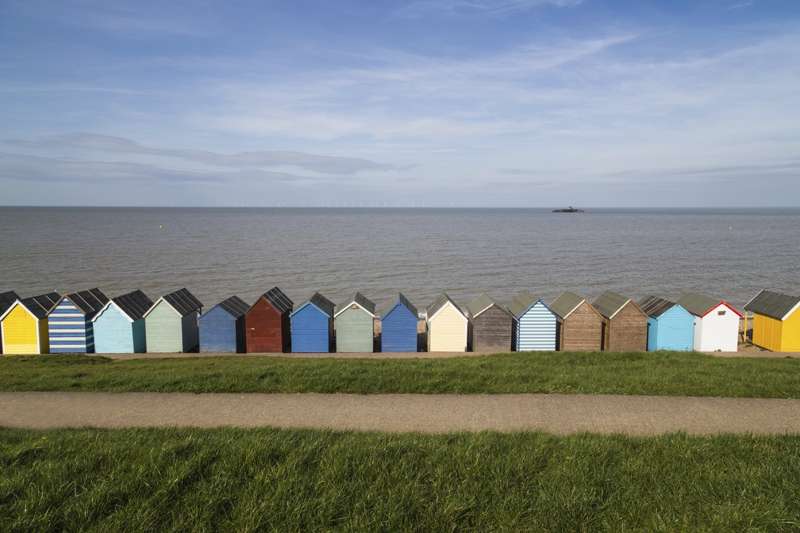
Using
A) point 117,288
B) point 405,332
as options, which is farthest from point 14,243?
point 405,332

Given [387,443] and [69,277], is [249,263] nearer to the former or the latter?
[69,277]

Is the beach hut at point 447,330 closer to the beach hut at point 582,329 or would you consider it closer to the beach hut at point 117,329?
the beach hut at point 582,329

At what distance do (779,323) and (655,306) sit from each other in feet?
13.5

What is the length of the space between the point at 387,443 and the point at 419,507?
6.47 ft

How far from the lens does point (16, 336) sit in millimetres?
19453

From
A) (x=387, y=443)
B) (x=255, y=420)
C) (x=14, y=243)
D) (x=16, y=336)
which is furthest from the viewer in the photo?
(x=14, y=243)

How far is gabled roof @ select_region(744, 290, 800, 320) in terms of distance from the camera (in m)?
20.0

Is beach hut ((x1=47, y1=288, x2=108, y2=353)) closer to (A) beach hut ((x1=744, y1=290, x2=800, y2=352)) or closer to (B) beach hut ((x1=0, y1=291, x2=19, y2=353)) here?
(B) beach hut ((x1=0, y1=291, x2=19, y2=353))

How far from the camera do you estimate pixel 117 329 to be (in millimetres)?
19531

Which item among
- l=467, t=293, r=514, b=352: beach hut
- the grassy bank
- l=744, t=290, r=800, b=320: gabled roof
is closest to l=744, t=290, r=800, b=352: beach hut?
l=744, t=290, r=800, b=320: gabled roof

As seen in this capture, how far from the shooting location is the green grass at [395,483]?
6398 millimetres

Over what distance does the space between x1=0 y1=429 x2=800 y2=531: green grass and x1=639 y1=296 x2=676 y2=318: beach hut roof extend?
11307 millimetres

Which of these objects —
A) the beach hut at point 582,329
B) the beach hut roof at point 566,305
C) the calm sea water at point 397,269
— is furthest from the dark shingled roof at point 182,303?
the calm sea water at point 397,269

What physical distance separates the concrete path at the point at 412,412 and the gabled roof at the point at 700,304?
8.18 meters
